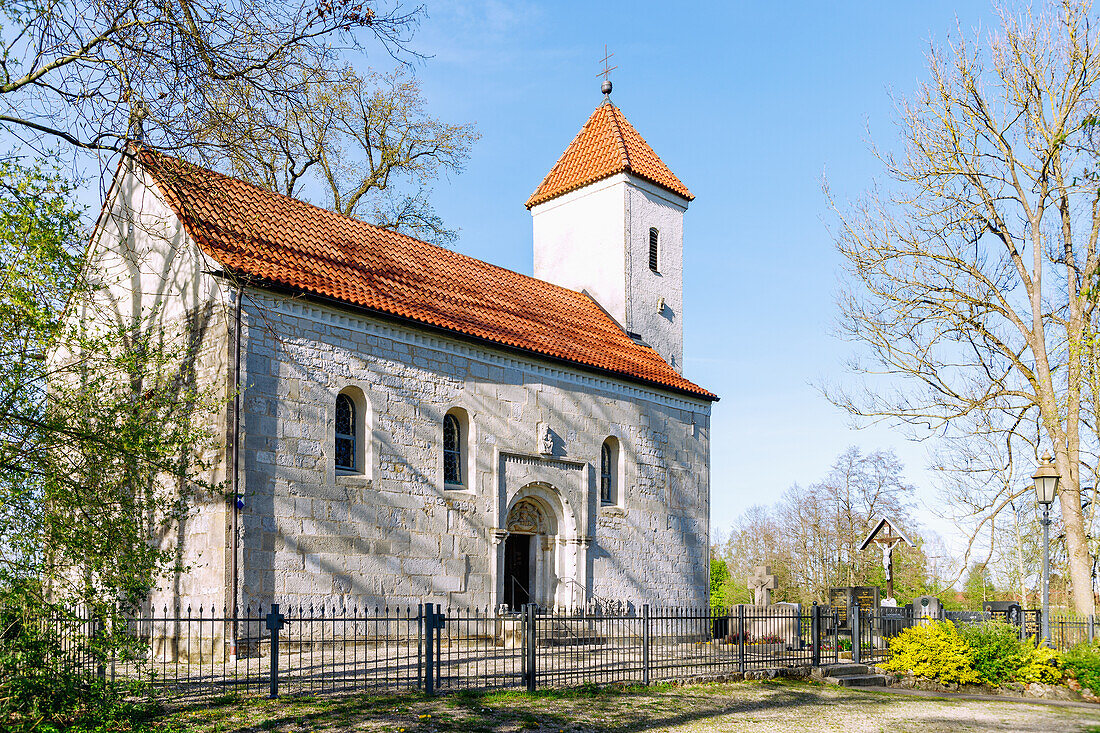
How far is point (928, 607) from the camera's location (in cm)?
2131

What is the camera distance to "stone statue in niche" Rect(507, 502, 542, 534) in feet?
65.8

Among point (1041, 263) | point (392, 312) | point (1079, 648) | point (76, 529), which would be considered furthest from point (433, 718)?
point (1041, 263)

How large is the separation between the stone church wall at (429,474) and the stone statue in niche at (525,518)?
10.6 inches

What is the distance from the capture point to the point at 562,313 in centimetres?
2369

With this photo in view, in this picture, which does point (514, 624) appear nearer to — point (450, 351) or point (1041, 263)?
point (450, 351)

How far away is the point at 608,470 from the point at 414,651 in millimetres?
8118

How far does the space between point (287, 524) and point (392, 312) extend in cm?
447

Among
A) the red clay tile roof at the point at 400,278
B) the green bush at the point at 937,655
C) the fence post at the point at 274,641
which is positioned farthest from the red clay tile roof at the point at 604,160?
the fence post at the point at 274,641

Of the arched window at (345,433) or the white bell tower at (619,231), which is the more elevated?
the white bell tower at (619,231)

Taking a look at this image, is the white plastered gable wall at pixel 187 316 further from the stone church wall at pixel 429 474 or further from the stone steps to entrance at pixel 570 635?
the stone steps to entrance at pixel 570 635

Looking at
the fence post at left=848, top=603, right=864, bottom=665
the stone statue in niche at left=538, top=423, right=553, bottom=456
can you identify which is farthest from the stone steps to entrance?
the fence post at left=848, top=603, right=864, bottom=665

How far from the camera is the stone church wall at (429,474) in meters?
15.1

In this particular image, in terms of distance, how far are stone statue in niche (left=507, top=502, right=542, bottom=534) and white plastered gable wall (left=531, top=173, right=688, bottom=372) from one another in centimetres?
698

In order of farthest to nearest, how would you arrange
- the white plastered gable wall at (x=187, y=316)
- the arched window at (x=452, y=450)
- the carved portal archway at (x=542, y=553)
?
the carved portal archway at (x=542, y=553), the arched window at (x=452, y=450), the white plastered gable wall at (x=187, y=316)
